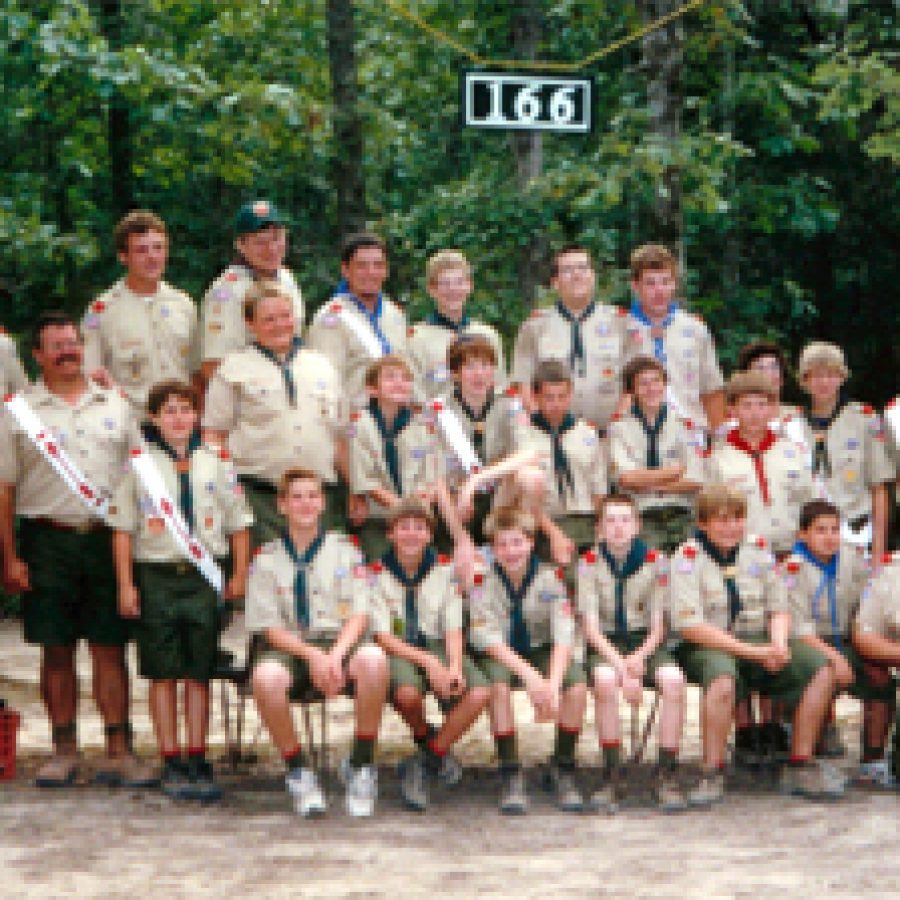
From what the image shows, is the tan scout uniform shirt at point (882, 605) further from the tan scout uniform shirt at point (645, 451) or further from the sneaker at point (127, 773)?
the sneaker at point (127, 773)

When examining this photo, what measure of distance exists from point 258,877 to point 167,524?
1.73 meters

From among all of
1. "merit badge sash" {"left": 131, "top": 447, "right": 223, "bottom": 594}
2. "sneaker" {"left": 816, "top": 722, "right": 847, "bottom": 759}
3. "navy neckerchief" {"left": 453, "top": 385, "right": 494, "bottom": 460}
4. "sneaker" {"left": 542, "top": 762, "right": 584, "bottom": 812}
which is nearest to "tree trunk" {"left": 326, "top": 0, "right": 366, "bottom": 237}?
"navy neckerchief" {"left": 453, "top": 385, "right": 494, "bottom": 460}

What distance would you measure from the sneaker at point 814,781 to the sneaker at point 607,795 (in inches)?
27.7

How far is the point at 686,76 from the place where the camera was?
48.8 feet

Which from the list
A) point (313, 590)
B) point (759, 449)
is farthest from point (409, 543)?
point (759, 449)

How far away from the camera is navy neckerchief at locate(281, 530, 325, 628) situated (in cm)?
689

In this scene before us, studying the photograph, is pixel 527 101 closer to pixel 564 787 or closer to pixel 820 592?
pixel 820 592

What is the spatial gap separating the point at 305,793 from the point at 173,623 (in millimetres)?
903

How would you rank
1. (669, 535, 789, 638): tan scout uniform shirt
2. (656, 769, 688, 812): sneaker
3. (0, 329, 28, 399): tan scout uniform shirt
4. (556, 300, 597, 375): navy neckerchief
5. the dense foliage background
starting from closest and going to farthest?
(656, 769, 688, 812): sneaker < (669, 535, 789, 638): tan scout uniform shirt < (0, 329, 28, 399): tan scout uniform shirt < (556, 300, 597, 375): navy neckerchief < the dense foliage background

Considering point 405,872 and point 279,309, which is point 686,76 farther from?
point 405,872

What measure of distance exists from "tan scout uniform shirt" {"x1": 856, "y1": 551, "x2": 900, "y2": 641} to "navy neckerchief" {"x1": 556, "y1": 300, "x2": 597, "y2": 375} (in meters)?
1.66

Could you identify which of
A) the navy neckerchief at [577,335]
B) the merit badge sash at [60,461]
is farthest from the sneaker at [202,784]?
the navy neckerchief at [577,335]

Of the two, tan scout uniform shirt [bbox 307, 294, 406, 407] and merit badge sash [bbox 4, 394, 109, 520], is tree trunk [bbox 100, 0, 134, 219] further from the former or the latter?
merit badge sash [bbox 4, 394, 109, 520]

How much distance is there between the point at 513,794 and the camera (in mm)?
6758
